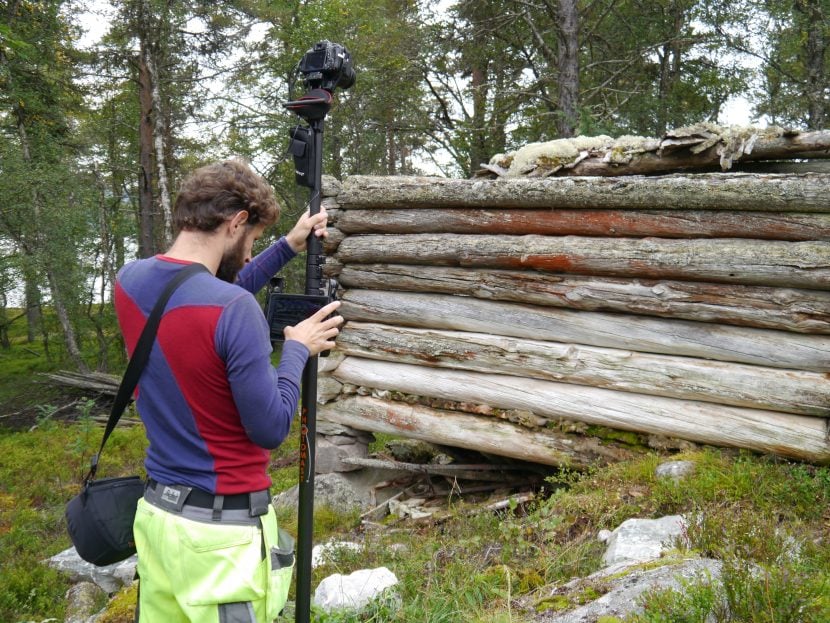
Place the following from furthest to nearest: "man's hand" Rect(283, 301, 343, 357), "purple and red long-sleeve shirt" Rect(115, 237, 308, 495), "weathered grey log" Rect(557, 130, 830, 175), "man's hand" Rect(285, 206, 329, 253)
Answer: "weathered grey log" Rect(557, 130, 830, 175) < "man's hand" Rect(285, 206, 329, 253) < "man's hand" Rect(283, 301, 343, 357) < "purple and red long-sleeve shirt" Rect(115, 237, 308, 495)

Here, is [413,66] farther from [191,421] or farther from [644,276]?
[191,421]

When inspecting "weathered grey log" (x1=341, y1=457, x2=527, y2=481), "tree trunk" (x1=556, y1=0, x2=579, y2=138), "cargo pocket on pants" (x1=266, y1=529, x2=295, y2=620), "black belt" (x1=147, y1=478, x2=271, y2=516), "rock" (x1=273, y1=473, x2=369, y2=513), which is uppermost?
"tree trunk" (x1=556, y1=0, x2=579, y2=138)

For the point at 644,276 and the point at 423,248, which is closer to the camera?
the point at 644,276

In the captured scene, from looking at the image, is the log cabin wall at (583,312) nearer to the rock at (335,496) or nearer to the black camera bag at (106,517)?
the rock at (335,496)

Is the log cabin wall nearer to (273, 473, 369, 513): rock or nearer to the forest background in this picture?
(273, 473, 369, 513): rock

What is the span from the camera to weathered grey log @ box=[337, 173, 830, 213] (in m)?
4.77

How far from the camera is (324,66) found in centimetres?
313

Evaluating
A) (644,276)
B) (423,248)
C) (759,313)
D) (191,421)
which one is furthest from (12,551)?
(759,313)

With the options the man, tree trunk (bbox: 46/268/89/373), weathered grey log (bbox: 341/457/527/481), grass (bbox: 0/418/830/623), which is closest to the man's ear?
the man


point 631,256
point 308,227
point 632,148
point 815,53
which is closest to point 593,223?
point 631,256

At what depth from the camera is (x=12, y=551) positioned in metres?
6.94

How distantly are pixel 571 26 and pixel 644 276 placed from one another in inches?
344

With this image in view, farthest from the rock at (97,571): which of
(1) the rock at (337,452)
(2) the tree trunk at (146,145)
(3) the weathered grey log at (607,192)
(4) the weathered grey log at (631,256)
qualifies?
(2) the tree trunk at (146,145)

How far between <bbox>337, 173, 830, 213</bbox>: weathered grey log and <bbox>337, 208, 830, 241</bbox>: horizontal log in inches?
2.4
